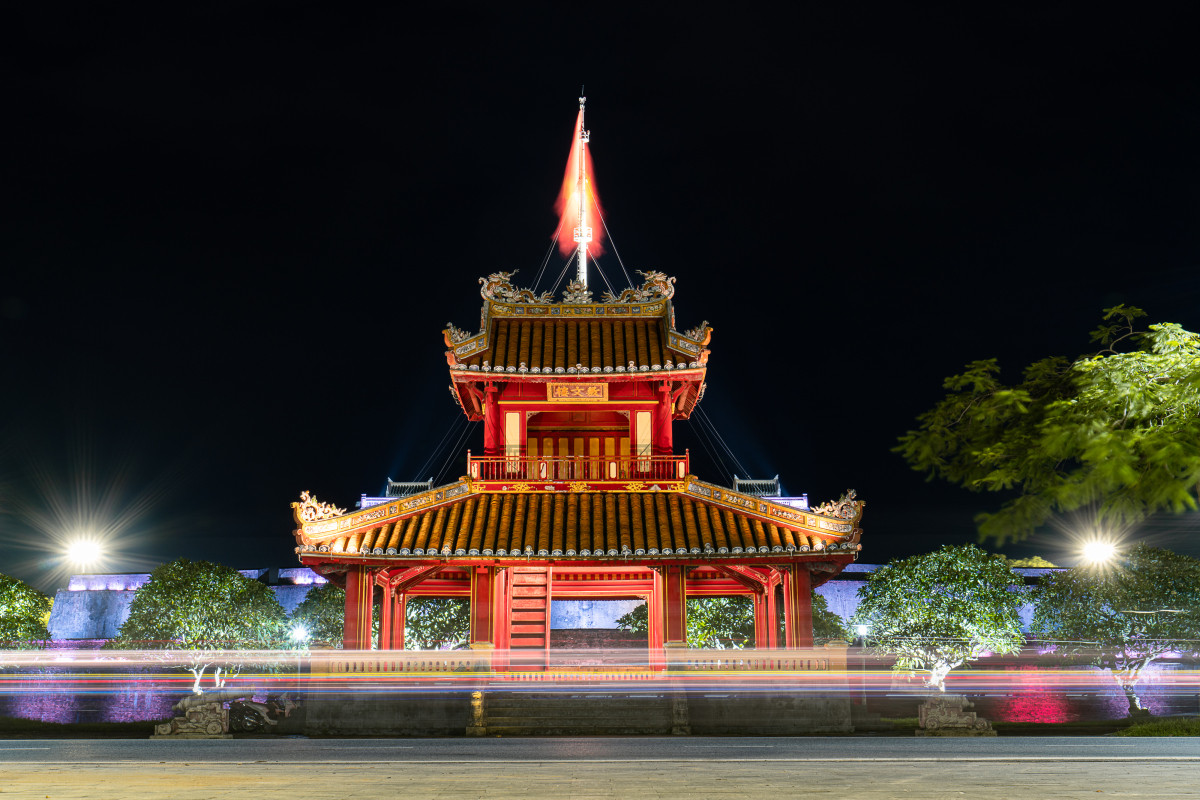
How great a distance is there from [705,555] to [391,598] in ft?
Answer: 31.6

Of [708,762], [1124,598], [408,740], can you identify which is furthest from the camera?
[1124,598]

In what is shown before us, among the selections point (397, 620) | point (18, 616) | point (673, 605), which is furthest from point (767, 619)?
point (18, 616)

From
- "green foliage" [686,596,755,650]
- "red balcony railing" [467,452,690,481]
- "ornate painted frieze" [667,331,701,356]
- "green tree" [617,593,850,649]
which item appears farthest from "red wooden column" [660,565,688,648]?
"green foliage" [686,596,755,650]

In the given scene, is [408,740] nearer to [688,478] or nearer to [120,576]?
[688,478]

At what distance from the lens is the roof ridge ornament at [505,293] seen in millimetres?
27859

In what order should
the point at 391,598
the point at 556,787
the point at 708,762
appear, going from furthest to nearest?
1. the point at 391,598
2. the point at 708,762
3. the point at 556,787

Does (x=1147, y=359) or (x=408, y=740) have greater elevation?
(x=1147, y=359)

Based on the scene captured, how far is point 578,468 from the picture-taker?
2519 centimetres

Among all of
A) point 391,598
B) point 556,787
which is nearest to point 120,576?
point 391,598

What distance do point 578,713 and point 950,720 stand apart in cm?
980

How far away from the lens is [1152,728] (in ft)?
80.8

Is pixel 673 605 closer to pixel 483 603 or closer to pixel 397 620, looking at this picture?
pixel 483 603

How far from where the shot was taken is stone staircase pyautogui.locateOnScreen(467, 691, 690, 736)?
21.2m

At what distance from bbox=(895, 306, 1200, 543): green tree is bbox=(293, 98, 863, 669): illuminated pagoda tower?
577 inches
